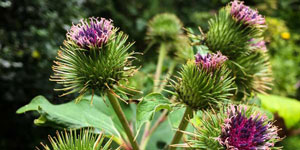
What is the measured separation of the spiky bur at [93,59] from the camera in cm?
139

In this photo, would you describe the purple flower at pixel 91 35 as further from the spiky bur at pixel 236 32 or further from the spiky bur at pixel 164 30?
the spiky bur at pixel 164 30

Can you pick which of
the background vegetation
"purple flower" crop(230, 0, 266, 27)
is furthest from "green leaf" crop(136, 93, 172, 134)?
the background vegetation

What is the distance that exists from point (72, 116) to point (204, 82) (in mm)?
728

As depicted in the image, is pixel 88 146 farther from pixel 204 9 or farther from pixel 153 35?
pixel 204 9

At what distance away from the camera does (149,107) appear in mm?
1367

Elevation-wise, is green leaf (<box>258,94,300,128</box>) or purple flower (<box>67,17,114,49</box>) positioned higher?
purple flower (<box>67,17,114,49</box>)

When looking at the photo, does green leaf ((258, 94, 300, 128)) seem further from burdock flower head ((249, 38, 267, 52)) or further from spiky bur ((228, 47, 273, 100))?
burdock flower head ((249, 38, 267, 52))

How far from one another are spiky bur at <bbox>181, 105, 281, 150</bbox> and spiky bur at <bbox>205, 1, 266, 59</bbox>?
496 millimetres

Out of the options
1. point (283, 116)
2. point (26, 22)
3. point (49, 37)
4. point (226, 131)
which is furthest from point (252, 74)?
point (26, 22)

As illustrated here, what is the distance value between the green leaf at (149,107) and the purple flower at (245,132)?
10.9 inches

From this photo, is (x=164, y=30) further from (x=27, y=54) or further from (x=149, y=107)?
(x=149, y=107)

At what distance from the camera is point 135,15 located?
14.3 feet

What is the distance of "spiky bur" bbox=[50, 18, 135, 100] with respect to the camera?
4.57ft

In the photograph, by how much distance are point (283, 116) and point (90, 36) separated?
2.23m
